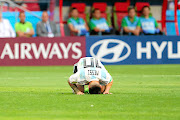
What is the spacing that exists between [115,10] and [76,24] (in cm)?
217

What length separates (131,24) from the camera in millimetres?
23359

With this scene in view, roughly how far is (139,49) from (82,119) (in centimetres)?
1439

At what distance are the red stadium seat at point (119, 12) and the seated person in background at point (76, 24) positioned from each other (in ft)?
5.35

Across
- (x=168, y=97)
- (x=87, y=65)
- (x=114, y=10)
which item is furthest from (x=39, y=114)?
(x=114, y=10)

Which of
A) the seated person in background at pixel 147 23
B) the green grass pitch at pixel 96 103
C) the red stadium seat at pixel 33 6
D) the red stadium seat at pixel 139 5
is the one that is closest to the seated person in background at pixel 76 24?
the seated person in background at pixel 147 23

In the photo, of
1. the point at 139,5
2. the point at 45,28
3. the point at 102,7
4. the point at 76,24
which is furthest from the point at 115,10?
the point at 45,28

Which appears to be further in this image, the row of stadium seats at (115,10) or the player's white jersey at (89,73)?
the row of stadium seats at (115,10)

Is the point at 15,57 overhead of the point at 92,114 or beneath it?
beneath

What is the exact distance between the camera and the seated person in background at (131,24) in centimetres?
2323

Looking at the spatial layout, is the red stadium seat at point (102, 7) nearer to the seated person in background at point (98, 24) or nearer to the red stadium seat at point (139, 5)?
the seated person in background at point (98, 24)

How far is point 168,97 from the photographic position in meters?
10.1

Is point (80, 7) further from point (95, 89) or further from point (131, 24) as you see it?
point (95, 89)

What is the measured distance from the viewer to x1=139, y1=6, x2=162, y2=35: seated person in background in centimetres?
2348

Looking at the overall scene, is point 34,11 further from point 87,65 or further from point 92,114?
point 92,114
